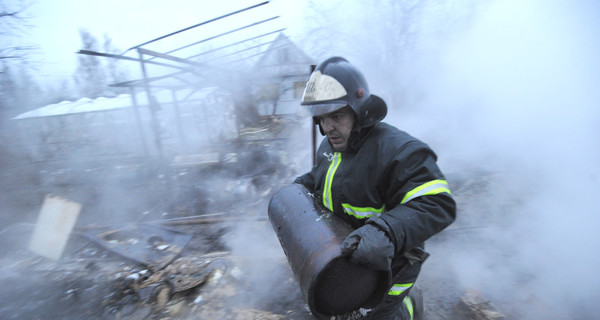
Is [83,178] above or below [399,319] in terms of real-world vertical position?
below

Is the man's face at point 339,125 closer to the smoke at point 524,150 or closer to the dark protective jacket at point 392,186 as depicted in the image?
the dark protective jacket at point 392,186

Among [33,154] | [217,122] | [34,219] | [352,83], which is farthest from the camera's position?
[217,122]

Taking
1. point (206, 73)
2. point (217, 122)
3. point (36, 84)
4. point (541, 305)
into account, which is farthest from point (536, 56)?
point (36, 84)

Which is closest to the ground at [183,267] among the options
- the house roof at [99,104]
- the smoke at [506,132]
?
the smoke at [506,132]

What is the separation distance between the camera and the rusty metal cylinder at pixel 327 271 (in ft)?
4.02

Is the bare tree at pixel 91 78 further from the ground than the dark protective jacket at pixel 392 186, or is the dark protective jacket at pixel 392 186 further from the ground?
the bare tree at pixel 91 78

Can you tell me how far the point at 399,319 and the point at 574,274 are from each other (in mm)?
2424

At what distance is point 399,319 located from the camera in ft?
5.40

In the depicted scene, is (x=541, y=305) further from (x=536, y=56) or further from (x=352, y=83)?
(x=536, y=56)

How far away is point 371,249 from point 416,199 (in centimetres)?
31

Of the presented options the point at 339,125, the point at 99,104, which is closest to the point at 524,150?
the point at 339,125

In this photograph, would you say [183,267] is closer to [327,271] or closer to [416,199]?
[327,271]

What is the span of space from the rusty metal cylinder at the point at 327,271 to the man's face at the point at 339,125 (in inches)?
16.5

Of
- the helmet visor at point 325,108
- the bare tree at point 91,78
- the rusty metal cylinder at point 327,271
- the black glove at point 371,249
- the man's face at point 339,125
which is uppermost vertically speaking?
the bare tree at point 91,78
